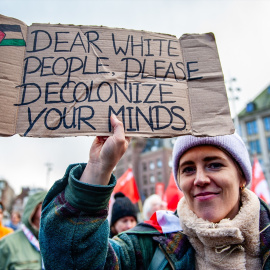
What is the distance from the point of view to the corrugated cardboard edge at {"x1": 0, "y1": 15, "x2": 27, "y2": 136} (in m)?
1.53

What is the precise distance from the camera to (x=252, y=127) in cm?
3747

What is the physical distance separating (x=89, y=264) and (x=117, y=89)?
0.96 m

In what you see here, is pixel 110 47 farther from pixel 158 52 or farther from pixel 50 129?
pixel 50 129

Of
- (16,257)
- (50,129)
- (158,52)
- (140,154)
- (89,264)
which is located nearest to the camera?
(89,264)

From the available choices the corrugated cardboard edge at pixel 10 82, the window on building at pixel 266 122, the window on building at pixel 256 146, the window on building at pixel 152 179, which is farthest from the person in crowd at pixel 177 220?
the window on building at pixel 152 179

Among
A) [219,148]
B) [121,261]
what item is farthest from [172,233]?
[219,148]

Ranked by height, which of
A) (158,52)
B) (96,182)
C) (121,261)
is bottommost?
(121,261)

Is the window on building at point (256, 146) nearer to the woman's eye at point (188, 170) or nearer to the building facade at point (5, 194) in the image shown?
the woman's eye at point (188, 170)

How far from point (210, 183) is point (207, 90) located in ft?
1.91

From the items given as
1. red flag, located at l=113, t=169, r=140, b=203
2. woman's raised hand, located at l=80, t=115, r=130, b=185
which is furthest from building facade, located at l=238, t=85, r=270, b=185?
woman's raised hand, located at l=80, t=115, r=130, b=185

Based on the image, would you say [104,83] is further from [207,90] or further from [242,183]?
[242,183]

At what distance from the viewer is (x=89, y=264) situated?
4.49ft

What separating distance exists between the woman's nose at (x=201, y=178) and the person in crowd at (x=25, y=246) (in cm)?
260

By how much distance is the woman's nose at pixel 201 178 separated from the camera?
1.75 metres
